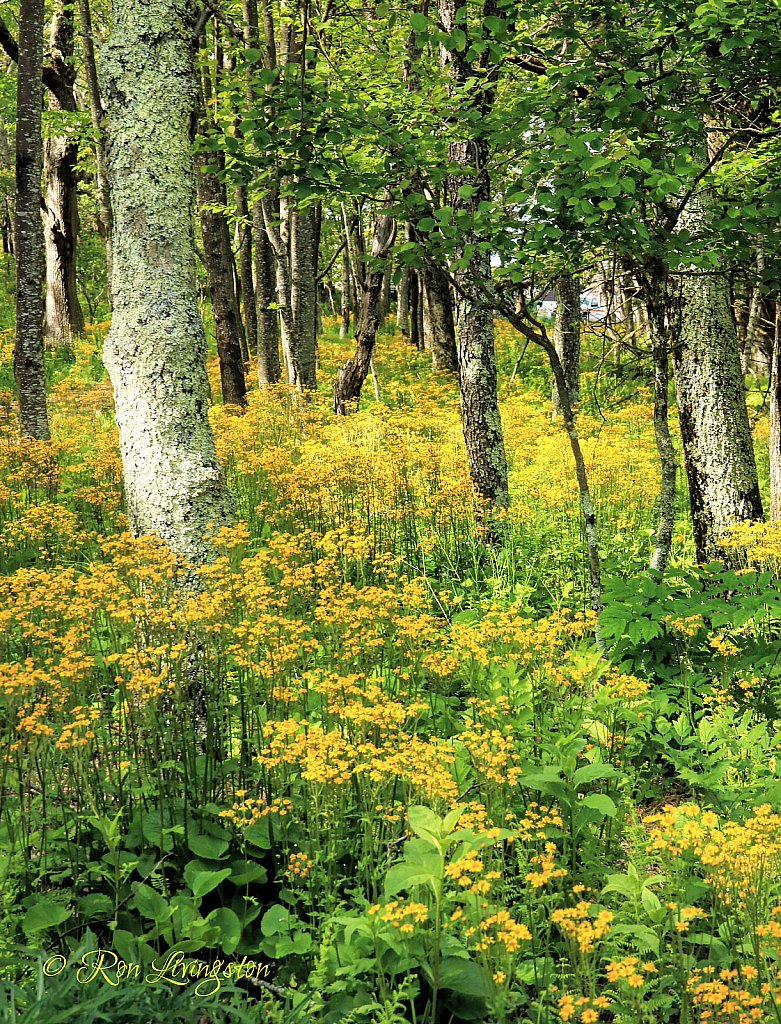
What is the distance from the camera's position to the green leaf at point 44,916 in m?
2.16

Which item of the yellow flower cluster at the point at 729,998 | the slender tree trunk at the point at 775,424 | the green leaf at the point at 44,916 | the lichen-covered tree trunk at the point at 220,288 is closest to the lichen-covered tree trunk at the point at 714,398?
the slender tree trunk at the point at 775,424

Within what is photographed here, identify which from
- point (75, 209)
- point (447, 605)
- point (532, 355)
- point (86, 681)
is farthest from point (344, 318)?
point (86, 681)

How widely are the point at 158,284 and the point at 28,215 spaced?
17.3ft

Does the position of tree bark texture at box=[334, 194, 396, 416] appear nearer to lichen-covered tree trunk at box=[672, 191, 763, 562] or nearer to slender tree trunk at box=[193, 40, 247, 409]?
slender tree trunk at box=[193, 40, 247, 409]

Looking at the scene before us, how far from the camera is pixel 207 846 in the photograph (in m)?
2.55

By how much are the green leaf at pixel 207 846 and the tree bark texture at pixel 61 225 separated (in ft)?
49.8

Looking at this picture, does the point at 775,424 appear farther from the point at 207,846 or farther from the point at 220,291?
the point at 220,291

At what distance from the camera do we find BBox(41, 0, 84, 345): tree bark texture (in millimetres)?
14742

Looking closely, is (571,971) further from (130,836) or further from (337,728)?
(130,836)

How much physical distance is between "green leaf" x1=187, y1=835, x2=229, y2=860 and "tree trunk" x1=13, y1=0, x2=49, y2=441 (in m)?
6.51

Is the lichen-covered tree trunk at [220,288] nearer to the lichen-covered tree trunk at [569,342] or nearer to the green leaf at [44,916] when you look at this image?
the lichen-covered tree trunk at [569,342]

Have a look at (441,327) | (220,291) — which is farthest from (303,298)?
(441,327)

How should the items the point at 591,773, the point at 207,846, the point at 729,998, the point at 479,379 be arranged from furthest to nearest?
the point at 479,379 → the point at 591,773 → the point at 207,846 → the point at 729,998

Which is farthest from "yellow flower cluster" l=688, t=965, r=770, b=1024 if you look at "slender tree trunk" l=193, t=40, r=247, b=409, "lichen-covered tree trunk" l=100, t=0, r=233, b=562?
"slender tree trunk" l=193, t=40, r=247, b=409
